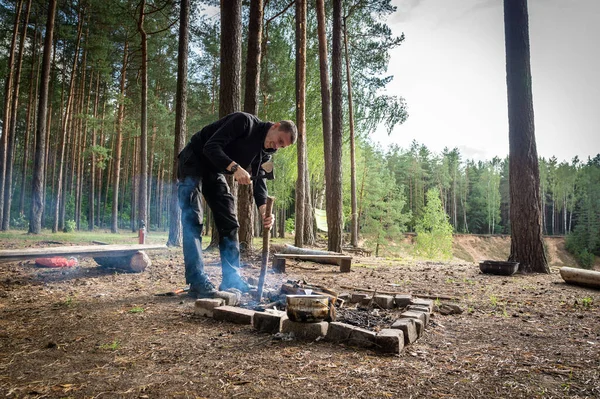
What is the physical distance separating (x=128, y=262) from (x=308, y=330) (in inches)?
167

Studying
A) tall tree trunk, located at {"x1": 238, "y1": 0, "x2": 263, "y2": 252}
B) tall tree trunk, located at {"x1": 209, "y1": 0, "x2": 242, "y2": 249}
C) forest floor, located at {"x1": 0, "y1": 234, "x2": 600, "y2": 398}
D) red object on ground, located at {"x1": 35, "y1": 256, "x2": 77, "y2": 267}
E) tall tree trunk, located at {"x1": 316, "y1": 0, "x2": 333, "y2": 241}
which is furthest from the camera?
tall tree trunk, located at {"x1": 316, "y1": 0, "x2": 333, "y2": 241}

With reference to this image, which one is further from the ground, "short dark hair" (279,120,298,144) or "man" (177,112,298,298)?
"short dark hair" (279,120,298,144)

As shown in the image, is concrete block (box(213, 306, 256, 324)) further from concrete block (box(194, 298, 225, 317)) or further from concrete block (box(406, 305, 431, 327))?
concrete block (box(406, 305, 431, 327))

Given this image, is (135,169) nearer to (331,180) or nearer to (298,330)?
(331,180)

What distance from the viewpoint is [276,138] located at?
12.3 feet

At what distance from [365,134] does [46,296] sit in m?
16.3

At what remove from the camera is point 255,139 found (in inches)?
153

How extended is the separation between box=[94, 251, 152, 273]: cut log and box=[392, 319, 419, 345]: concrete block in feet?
15.1

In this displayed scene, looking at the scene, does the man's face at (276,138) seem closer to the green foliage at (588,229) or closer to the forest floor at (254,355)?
the forest floor at (254,355)

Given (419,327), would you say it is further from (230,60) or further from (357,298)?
(230,60)

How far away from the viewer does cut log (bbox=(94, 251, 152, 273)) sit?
585cm

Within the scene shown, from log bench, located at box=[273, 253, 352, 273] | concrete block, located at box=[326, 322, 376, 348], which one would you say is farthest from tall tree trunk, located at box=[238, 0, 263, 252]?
concrete block, located at box=[326, 322, 376, 348]

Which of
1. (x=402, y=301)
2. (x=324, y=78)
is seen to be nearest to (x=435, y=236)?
(x=324, y=78)

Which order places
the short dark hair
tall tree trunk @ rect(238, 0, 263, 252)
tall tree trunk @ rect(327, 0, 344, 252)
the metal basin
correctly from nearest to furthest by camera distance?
the metal basin
the short dark hair
tall tree trunk @ rect(238, 0, 263, 252)
tall tree trunk @ rect(327, 0, 344, 252)
